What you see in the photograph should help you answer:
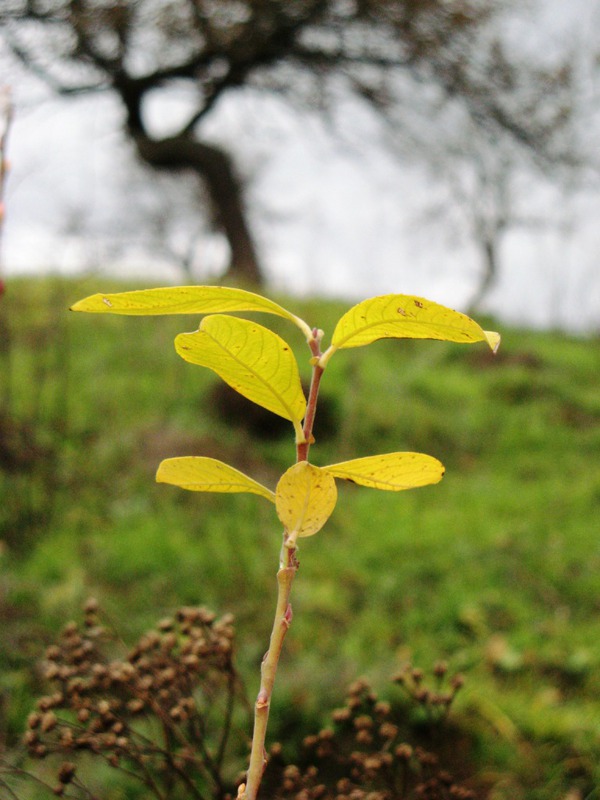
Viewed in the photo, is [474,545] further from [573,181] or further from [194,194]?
[194,194]

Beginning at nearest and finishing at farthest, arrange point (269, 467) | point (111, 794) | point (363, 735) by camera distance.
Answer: point (363, 735) → point (111, 794) → point (269, 467)

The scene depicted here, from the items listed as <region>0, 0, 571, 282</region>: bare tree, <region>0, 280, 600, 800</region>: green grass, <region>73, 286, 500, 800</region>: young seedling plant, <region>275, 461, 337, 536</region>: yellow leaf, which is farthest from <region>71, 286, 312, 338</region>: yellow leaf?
<region>0, 0, 571, 282</region>: bare tree

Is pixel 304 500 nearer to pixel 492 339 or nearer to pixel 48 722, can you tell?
pixel 492 339

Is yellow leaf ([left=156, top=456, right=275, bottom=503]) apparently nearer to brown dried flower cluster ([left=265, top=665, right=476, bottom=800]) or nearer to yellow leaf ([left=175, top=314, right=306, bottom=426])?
yellow leaf ([left=175, top=314, right=306, bottom=426])

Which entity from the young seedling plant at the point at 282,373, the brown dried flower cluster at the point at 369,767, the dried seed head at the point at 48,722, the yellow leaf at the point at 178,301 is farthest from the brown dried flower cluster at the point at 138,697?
the yellow leaf at the point at 178,301

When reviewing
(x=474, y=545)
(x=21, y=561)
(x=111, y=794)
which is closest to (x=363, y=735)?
(x=111, y=794)

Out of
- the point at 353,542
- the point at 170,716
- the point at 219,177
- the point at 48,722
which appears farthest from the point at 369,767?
the point at 219,177

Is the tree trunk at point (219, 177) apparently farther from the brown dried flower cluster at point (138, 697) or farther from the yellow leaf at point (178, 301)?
the yellow leaf at point (178, 301)

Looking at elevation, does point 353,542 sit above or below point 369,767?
below

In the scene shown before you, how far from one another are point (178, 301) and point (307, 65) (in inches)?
335

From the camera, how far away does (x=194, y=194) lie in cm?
1750

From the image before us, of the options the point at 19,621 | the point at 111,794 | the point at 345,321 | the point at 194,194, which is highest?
the point at 345,321

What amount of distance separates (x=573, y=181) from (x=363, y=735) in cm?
840

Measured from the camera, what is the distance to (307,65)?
8094 mm
